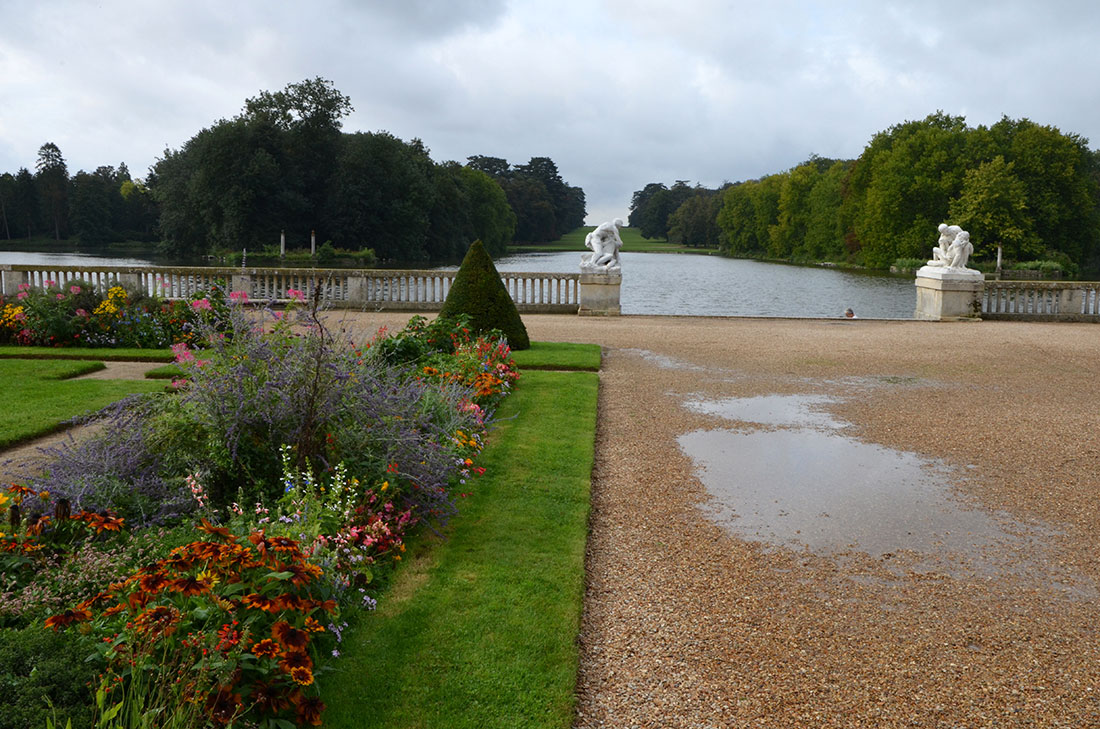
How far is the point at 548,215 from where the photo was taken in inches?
5143

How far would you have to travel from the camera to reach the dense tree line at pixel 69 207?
259 feet

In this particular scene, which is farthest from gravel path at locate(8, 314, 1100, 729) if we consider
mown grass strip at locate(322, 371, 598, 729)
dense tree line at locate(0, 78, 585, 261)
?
dense tree line at locate(0, 78, 585, 261)

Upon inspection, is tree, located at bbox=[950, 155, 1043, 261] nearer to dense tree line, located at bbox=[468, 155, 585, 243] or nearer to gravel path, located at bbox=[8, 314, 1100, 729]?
gravel path, located at bbox=[8, 314, 1100, 729]

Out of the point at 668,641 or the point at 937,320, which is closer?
the point at 668,641

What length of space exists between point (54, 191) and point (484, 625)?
92.2 metres

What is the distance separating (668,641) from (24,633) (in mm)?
2449

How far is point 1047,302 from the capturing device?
774 inches

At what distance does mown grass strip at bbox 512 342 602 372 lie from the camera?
11172 mm

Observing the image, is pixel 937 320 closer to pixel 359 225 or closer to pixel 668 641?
pixel 668 641

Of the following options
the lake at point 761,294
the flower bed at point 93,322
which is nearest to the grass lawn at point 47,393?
the flower bed at point 93,322

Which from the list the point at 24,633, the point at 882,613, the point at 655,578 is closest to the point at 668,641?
the point at 655,578

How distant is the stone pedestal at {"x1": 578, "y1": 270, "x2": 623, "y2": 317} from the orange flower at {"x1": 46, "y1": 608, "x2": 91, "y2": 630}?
16.4m

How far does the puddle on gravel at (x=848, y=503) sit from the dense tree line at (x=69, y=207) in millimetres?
82160

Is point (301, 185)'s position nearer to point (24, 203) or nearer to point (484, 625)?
point (24, 203)
